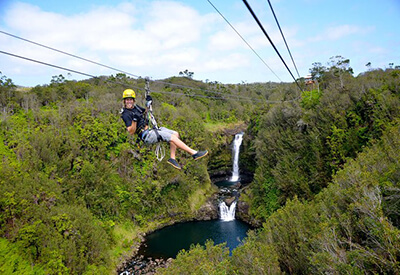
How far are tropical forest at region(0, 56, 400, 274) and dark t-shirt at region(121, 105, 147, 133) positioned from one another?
197 cm

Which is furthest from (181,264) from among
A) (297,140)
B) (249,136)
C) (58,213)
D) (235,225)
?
(249,136)

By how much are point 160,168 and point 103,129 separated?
296 inches

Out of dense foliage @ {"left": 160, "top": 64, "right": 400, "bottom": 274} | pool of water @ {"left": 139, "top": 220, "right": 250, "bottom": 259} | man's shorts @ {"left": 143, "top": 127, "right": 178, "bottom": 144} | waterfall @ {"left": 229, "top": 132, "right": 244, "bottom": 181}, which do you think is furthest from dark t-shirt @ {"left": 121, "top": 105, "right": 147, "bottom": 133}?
waterfall @ {"left": 229, "top": 132, "right": 244, "bottom": 181}

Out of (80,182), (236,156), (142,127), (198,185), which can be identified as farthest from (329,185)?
(236,156)

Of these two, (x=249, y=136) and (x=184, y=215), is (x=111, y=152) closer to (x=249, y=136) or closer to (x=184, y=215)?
(x=184, y=215)

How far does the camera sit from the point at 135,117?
21.0 feet

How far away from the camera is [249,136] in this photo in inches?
1474

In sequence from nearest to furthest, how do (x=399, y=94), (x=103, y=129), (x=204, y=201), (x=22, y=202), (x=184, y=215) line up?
(x=22, y=202) < (x=399, y=94) < (x=103, y=129) < (x=184, y=215) < (x=204, y=201)

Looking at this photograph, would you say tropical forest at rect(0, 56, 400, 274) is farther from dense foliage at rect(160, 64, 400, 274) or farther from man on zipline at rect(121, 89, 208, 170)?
man on zipline at rect(121, 89, 208, 170)

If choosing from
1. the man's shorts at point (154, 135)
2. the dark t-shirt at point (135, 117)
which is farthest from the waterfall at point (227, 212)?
the dark t-shirt at point (135, 117)

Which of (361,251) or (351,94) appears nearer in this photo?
(361,251)

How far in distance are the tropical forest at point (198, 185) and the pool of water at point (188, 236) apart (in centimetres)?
88

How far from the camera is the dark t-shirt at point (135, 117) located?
6301 millimetres

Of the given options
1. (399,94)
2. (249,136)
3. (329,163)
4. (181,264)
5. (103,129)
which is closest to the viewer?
(181,264)
